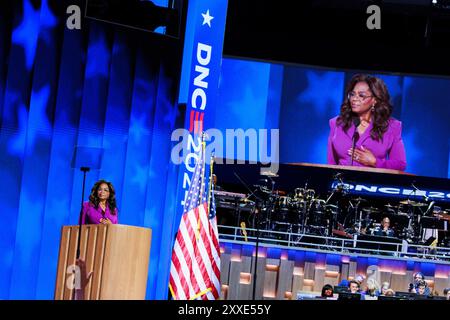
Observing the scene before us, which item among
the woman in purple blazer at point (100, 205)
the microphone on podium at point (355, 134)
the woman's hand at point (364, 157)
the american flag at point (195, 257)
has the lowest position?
the american flag at point (195, 257)

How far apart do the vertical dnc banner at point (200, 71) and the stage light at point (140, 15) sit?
503 millimetres

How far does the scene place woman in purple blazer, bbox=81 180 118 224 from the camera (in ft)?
28.5

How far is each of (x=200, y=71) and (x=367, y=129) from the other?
24.9 feet

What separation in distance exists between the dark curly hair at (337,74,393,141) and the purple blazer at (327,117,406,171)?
0.09 meters

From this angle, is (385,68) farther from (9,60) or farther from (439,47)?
(9,60)

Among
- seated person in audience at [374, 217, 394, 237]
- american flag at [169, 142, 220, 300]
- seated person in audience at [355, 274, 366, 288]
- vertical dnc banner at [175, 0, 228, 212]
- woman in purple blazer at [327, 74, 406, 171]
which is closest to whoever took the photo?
american flag at [169, 142, 220, 300]

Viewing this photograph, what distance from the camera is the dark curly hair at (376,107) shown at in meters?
18.6

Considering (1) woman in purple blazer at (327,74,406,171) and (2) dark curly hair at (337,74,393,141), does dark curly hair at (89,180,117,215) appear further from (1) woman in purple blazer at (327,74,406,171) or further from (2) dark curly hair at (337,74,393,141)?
(2) dark curly hair at (337,74,393,141)

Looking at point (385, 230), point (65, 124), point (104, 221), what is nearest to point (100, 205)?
point (104, 221)

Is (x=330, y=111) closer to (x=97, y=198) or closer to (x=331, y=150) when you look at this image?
(x=331, y=150)

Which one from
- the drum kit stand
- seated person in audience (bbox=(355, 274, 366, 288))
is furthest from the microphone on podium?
seated person in audience (bbox=(355, 274, 366, 288))

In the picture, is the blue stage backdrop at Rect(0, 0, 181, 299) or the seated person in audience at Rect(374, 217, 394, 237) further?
the seated person in audience at Rect(374, 217, 394, 237)

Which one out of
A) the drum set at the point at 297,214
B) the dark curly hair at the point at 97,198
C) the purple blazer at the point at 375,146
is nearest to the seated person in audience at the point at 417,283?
the drum set at the point at 297,214

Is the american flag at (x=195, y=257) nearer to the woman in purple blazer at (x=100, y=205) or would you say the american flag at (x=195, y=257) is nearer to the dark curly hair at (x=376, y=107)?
the woman in purple blazer at (x=100, y=205)
